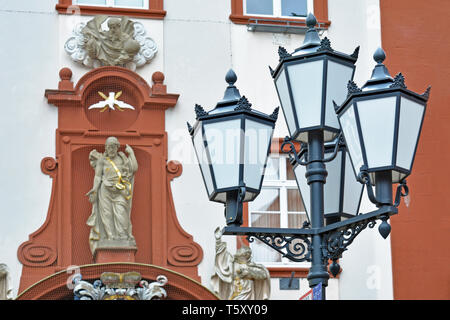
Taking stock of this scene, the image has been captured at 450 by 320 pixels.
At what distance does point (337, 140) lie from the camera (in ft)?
25.2

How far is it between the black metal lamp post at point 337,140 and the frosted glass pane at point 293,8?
7327 millimetres

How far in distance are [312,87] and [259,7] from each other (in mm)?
8023

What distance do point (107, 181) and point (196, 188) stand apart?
122 cm

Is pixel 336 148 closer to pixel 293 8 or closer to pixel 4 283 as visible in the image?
pixel 4 283

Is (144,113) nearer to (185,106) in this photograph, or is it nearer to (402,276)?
(185,106)

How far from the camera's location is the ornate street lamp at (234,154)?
7.25 meters

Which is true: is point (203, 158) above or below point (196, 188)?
below

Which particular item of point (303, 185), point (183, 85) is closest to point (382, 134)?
point (303, 185)

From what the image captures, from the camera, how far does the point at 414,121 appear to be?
23.3 feet

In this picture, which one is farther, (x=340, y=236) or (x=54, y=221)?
(x=54, y=221)

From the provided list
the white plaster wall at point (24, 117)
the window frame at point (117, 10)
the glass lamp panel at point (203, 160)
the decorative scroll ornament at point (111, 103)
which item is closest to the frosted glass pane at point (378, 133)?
the glass lamp panel at point (203, 160)

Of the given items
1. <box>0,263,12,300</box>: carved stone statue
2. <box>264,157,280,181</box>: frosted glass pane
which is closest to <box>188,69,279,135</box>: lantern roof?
<box>0,263,12,300</box>: carved stone statue
